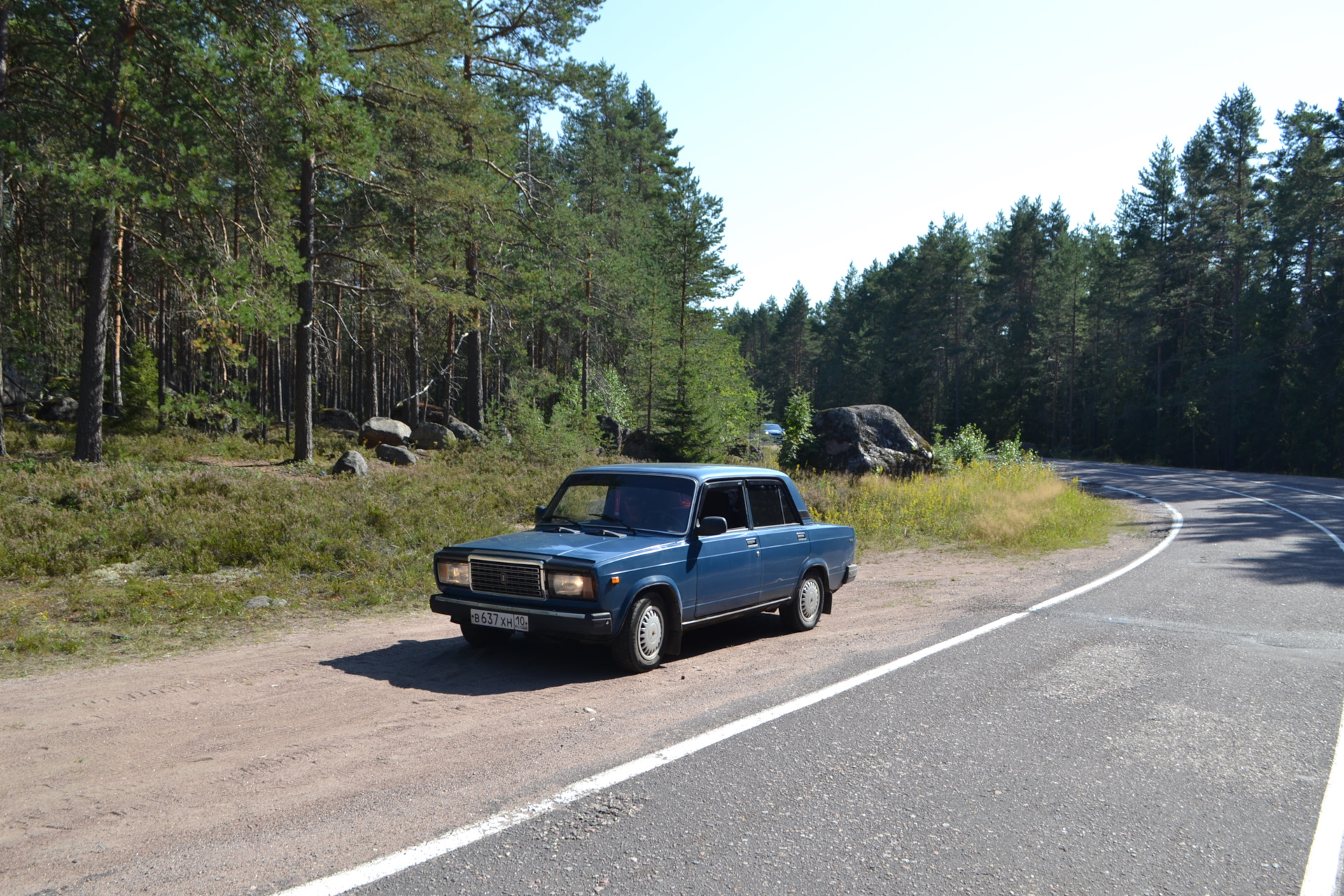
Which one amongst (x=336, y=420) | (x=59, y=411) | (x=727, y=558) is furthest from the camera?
(x=336, y=420)

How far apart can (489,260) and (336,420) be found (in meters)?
12.4

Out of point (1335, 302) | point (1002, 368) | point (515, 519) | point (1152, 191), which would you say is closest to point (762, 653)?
point (515, 519)

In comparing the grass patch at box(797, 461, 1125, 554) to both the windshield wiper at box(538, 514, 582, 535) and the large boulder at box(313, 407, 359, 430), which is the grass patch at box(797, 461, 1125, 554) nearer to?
the windshield wiper at box(538, 514, 582, 535)

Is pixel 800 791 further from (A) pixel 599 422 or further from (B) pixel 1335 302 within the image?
(B) pixel 1335 302

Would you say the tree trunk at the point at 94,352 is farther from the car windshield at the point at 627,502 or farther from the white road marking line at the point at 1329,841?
the white road marking line at the point at 1329,841

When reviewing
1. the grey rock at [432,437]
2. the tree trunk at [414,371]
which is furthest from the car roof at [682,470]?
the tree trunk at [414,371]

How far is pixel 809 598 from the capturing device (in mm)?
8586

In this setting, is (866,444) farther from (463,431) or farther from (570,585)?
(570,585)

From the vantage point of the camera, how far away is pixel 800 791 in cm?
417

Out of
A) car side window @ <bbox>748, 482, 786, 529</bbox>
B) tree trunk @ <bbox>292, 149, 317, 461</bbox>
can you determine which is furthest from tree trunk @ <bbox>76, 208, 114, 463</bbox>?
car side window @ <bbox>748, 482, 786, 529</bbox>

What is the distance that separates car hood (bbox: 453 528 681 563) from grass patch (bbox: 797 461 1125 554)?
A: 9430 millimetres

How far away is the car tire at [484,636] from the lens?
7.09m

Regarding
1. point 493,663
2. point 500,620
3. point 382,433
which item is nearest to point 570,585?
point 500,620

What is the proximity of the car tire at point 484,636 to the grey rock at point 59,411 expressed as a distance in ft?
93.8
